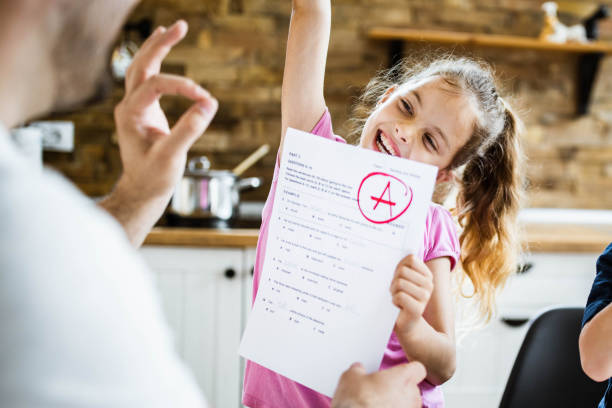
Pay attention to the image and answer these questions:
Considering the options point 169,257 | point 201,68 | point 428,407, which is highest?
point 201,68

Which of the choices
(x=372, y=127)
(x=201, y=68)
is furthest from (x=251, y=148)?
(x=372, y=127)

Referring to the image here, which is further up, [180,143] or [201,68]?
[180,143]

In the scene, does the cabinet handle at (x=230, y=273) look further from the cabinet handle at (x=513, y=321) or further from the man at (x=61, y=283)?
the man at (x=61, y=283)

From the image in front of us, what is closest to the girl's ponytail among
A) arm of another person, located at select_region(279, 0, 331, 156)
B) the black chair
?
the black chair

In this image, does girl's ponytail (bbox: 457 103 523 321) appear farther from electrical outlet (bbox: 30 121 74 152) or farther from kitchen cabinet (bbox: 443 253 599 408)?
electrical outlet (bbox: 30 121 74 152)

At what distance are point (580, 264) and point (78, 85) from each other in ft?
6.24

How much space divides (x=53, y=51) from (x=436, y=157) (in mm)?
645

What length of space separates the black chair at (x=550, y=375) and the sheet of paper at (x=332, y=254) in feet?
1.43

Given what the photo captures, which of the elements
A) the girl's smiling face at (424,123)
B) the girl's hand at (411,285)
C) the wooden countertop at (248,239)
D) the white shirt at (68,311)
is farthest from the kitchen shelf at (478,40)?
the white shirt at (68,311)

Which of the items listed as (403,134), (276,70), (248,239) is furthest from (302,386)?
(276,70)

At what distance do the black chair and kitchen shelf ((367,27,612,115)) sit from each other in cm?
145

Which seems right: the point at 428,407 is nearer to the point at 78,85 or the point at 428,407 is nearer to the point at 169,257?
the point at 78,85

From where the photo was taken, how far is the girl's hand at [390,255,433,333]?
676 mm

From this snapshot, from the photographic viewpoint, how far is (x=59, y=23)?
18.1 inches
